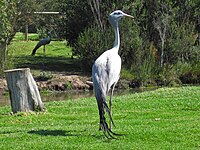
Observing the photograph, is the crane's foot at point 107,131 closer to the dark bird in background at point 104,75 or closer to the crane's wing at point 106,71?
the dark bird in background at point 104,75

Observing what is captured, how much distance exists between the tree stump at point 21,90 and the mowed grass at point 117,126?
0.37 metres

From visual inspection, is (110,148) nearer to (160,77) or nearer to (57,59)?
(160,77)

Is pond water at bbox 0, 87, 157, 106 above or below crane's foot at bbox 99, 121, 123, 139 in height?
below

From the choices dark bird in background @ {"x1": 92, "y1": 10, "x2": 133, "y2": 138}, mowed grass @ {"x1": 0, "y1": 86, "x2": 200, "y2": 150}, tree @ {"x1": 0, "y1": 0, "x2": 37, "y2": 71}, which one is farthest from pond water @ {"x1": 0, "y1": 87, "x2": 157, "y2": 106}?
dark bird in background @ {"x1": 92, "y1": 10, "x2": 133, "y2": 138}

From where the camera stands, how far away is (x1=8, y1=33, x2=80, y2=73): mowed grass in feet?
115

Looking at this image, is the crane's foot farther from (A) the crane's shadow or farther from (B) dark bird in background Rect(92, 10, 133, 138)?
(A) the crane's shadow

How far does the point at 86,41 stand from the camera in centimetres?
3200

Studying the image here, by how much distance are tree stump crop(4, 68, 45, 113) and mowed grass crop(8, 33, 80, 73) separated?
14327 mm

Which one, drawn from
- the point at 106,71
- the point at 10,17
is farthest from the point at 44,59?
the point at 106,71

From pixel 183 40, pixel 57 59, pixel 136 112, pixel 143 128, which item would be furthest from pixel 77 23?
pixel 143 128

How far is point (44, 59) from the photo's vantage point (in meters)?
39.5

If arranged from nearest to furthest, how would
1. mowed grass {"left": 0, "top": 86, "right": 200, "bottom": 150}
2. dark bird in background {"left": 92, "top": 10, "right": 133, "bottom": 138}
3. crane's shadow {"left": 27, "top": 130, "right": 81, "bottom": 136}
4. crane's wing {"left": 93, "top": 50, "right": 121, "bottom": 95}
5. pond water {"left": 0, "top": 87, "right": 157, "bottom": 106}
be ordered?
mowed grass {"left": 0, "top": 86, "right": 200, "bottom": 150} → dark bird in background {"left": 92, "top": 10, "right": 133, "bottom": 138} → crane's wing {"left": 93, "top": 50, "right": 121, "bottom": 95} → crane's shadow {"left": 27, "top": 130, "right": 81, "bottom": 136} → pond water {"left": 0, "top": 87, "right": 157, "bottom": 106}

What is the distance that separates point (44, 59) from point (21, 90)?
24767mm

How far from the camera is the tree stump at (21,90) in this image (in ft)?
48.8
